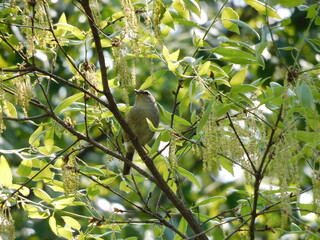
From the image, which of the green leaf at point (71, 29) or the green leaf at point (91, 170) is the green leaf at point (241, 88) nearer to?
the green leaf at point (71, 29)

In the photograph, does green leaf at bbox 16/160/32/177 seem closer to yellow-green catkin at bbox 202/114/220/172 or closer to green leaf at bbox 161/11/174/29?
green leaf at bbox 161/11/174/29

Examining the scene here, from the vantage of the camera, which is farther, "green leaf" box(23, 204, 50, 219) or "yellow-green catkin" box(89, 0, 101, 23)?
"green leaf" box(23, 204, 50, 219)

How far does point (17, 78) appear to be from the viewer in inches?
113

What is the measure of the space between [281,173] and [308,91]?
403 millimetres

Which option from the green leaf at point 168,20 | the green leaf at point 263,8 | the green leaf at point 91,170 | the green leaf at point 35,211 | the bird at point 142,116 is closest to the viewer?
the green leaf at point 263,8

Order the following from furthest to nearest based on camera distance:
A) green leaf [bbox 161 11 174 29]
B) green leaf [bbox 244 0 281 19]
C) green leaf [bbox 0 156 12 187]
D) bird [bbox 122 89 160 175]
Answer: bird [bbox 122 89 160 175] < green leaf [bbox 0 156 12 187] < green leaf [bbox 161 11 174 29] < green leaf [bbox 244 0 281 19]

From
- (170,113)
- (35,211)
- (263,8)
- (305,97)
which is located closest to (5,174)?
(35,211)

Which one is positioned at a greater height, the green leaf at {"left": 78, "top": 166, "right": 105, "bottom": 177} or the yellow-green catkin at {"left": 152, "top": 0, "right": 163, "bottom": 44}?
the yellow-green catkin at {"left": 152, "top": 0, "right": 163, "bottom": 44}

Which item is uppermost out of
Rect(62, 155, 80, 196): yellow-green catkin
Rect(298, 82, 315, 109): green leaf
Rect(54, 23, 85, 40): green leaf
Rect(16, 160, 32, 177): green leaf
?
Rect(54, 23, 85, 40): green leaf

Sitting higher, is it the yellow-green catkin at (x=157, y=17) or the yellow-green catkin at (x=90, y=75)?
the yellow-green catkin at (x=157, y=17)

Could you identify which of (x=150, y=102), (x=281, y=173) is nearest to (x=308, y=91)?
(x=281, y=173)

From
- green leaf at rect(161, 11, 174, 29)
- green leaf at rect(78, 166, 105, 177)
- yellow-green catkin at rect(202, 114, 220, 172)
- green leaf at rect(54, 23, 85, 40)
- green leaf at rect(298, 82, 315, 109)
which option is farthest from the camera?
green leaf at rect(78, 166, 105, 177)

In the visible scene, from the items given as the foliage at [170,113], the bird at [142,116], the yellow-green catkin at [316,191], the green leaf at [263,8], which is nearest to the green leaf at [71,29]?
the foliage at [170,113]

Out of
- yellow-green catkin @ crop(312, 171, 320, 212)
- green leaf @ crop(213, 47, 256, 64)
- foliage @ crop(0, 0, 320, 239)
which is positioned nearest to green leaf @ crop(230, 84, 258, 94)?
foliage @ crop(0, 0, 320, 239)
